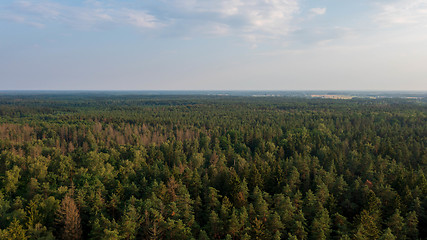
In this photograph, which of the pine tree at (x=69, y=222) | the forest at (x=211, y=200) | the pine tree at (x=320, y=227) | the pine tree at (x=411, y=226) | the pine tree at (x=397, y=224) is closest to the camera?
the pine tree at (x=320, y=227)

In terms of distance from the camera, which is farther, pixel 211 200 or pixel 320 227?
pixel 211 200

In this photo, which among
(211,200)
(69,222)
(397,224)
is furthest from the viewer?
(211,200)

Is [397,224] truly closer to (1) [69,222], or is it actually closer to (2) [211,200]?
(2) [211,200]

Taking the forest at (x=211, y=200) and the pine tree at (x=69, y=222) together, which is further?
the forest at (x=211, y=200)

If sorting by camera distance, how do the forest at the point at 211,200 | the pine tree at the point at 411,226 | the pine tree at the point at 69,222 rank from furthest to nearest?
the pine tree at the point at 411,226
the forest at the point at 211,200
the pine tree at the point at 69,222

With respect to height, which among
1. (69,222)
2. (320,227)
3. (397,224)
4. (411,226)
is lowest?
(411,226)

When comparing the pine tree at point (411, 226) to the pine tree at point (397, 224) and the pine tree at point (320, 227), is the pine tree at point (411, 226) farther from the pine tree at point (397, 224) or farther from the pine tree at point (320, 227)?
the pine tree at point (320, 227)

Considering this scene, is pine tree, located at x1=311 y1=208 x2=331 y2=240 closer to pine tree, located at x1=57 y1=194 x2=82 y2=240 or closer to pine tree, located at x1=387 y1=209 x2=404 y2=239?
pine tree, located at x1=387 y1=209 x2=404 y2=239

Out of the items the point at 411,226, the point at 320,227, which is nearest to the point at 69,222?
the point at 320,227

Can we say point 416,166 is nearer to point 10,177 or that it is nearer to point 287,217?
point 287,217

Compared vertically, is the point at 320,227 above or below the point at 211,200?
below

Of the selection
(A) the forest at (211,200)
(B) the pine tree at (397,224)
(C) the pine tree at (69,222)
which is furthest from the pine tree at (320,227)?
(C) the pine tree at (69,222)

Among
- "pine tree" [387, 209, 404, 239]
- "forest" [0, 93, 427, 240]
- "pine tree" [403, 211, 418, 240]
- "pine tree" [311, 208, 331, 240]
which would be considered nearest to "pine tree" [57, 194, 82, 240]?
"forest" [0, 93, 427, 240]
